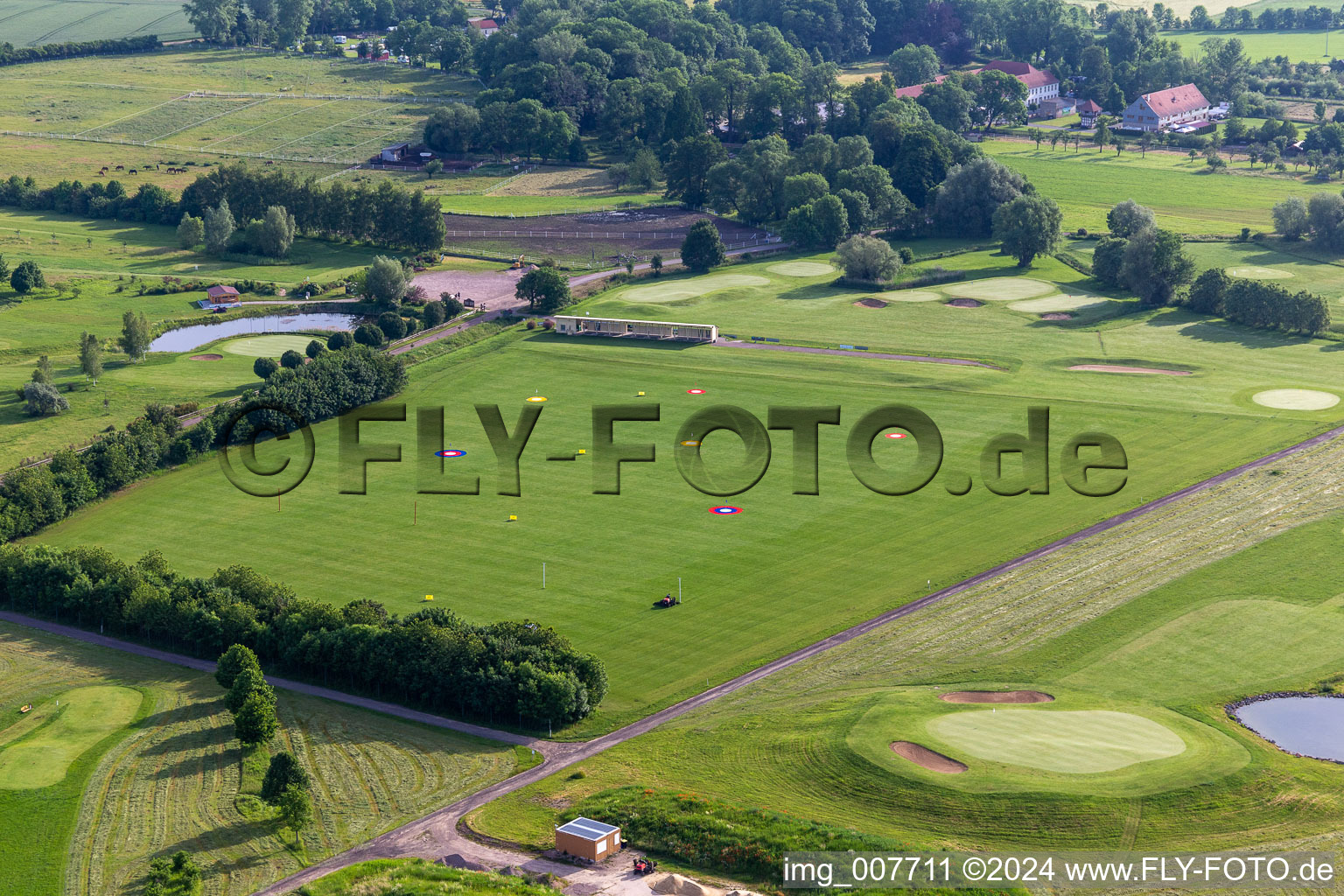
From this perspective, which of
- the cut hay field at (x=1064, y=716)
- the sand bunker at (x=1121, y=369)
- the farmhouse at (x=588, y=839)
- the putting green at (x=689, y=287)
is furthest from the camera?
the putting green at (x=689, y=287)

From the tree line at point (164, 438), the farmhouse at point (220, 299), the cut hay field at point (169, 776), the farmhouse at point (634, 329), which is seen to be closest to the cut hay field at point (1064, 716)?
the cut hay field at point (169, 776)

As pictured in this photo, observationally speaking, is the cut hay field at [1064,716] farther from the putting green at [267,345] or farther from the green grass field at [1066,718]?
the putting green at [267,345]

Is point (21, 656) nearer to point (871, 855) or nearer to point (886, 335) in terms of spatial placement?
point (871, 855)

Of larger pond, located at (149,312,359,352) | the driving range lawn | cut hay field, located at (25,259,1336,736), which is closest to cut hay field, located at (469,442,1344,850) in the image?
the driving range lawn

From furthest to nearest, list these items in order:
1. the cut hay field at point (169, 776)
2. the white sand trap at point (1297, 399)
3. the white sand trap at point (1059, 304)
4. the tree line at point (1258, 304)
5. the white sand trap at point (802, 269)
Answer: the white sand trap at point (802, 269) → the white sand trap at point (1059, 304) → the tree line at point (1258, 304) → the white sand trap at point (1297, 399) → the cut hay field at point (169, 776)

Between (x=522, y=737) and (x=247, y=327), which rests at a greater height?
(x=247, y=327)

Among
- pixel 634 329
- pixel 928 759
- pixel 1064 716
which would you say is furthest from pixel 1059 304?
pixel 928 759

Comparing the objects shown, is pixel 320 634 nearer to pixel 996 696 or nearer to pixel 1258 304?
pixel 996 696

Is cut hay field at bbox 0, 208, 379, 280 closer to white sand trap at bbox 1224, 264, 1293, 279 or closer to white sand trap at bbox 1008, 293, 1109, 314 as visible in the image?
white sand trap at bbox 1008, 293, 1109, 314
